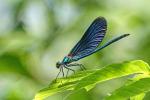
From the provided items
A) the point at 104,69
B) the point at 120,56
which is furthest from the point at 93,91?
the point at 104,69

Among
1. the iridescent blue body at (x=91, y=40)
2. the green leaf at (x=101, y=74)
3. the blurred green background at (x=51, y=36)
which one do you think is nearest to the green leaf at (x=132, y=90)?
the green leaf at (x=101, y=74)

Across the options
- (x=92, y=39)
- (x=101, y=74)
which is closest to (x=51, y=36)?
(x=92, y=39)

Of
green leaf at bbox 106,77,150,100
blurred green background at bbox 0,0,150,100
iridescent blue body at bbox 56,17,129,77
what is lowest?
green leaf at bbox 106,77,150,100

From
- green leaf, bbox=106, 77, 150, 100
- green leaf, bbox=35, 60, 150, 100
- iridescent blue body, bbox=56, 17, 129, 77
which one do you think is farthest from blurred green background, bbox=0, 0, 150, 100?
green leaf, bbox=106, 77, 150, 100

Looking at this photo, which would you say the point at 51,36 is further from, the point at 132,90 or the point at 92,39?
the point at 132,90

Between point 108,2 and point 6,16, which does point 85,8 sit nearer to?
point 108,2

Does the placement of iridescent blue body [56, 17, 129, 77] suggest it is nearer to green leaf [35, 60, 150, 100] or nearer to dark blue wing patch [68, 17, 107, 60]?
dark blue wing patch [68, 17, 107, 60]
